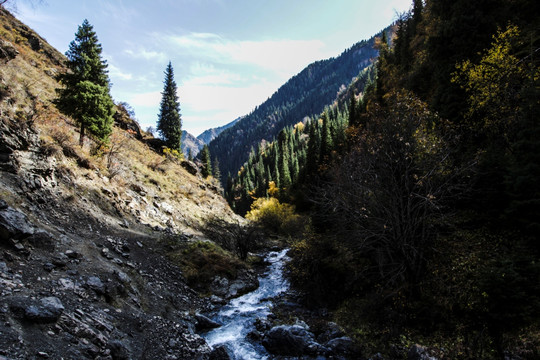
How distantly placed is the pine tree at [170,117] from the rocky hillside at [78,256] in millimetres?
24741

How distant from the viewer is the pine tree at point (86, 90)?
20.5 metres

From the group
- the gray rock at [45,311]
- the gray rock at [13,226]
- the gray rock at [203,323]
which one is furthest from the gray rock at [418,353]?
the gray rock at [13,226]

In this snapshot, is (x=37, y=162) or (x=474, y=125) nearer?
(x=37, y=162)

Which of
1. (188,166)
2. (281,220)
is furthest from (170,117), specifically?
(281,220)

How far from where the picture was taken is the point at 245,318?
578 inches

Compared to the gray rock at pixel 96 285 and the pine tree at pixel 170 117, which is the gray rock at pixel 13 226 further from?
the pine tree at pixel 170 117

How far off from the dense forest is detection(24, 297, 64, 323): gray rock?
11371mm

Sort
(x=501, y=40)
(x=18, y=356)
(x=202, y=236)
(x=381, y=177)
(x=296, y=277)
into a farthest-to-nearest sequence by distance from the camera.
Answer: (x=202, y=236) → (x=296, y=277) → (x=501, y=40) → (x=381, y=177) → (x=18, y=356)

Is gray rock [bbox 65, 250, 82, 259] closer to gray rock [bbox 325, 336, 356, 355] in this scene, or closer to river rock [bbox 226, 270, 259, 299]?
river rock [bbox 226, 270, 259, 299]

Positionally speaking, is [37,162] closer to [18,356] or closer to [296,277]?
[18,356]

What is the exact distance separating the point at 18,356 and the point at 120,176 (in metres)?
21.9

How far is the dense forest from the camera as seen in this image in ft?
30.2

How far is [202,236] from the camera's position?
27203 millimetres

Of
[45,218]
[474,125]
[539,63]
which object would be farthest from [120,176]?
[539,63]
